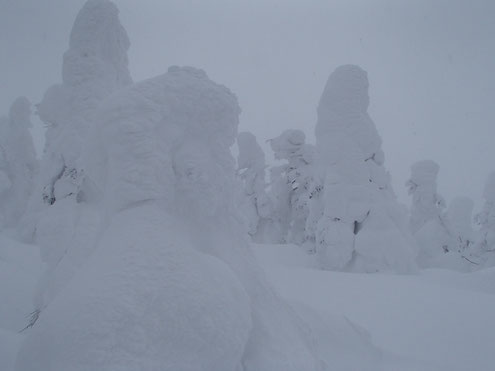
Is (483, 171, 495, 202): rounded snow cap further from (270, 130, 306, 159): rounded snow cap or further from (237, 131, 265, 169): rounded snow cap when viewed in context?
(237, 131, 265, 169): rounded snow cap

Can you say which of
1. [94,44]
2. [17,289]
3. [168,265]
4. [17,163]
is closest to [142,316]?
[168,265]

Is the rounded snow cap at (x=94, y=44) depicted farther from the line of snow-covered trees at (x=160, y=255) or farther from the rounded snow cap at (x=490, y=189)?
the rounded snow cap at (x=490, y=189)

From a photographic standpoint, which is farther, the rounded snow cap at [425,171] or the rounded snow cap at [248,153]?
the rounded snow cap at [248,153]

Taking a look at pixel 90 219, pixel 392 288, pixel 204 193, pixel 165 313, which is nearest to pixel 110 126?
pixel 204 193

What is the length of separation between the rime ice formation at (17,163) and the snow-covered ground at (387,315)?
1124cm

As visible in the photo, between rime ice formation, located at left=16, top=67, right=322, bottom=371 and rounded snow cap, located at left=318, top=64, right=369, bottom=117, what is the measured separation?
9686mm

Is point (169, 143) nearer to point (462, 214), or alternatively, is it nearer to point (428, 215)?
point (428, 215)

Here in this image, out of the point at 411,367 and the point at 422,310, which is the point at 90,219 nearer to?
the point at 411,367

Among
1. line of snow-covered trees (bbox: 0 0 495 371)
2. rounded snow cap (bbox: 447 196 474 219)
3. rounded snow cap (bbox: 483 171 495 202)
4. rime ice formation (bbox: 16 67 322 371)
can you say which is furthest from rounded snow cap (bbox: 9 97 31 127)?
rounded snow cap (bbox: 447 196 474 219)

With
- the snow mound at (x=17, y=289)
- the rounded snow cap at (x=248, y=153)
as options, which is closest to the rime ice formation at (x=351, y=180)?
the snow mound at (x=17, y=289)

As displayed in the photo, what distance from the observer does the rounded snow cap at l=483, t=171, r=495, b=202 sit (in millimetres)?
18084

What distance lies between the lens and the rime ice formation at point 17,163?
18000mm

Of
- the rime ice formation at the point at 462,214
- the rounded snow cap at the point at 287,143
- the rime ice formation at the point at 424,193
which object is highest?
the rounded snow cap at the point at 287,143

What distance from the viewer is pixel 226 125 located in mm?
2840
